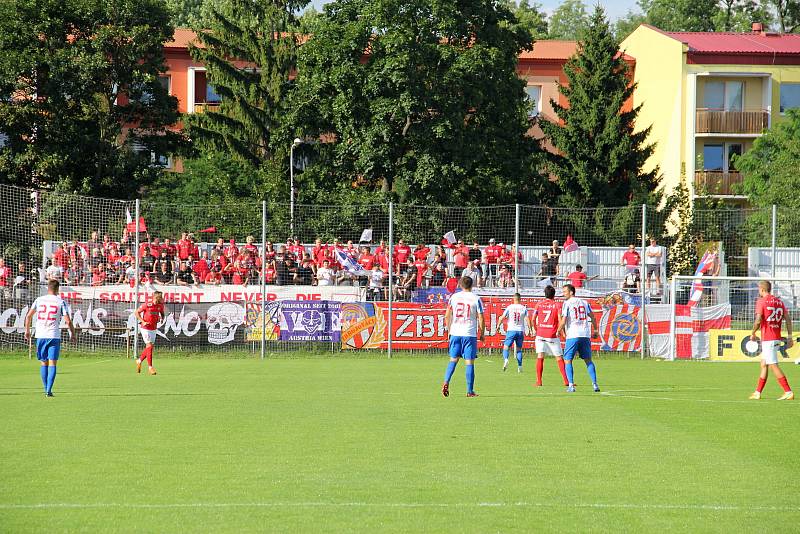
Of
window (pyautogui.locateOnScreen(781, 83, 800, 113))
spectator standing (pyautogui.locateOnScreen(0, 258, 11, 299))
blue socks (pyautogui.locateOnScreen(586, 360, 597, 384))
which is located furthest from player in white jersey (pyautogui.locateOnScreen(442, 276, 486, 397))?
window (pyautogui.locateOnScreen(781, 83, 800, 113))

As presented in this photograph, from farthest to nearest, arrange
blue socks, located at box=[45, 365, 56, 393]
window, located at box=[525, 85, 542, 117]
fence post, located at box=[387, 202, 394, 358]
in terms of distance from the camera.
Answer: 1. window, located at box=[525, 85, 542, 117]
2. fence post, located at box=[387, 202, 394, 358]
3. blue socks, located at box=[45, 365, 56, 393]

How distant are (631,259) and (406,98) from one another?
55.1 ft

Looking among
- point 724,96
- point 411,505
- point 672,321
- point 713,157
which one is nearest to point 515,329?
point 672,321

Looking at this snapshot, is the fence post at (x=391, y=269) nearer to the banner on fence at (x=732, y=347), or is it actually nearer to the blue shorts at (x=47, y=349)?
the banner on fence at (x=732, y=347)

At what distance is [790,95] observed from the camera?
6450 centimetres

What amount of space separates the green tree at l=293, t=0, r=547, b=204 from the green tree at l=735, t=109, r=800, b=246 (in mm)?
12675

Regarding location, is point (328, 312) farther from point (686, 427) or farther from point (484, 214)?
point (686, 427)

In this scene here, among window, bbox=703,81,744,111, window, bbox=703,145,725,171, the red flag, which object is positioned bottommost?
the red flag

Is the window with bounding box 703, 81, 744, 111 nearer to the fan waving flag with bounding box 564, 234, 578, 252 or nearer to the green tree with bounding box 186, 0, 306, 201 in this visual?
the green tree with bounding box 186, 0, 306, 201

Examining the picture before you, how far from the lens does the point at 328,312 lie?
30.2 meters

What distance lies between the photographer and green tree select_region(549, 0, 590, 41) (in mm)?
101938

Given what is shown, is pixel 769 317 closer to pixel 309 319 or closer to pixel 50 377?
pixel 50 377

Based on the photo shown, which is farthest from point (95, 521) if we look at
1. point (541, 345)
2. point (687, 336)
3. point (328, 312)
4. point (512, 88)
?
point (512, 88)

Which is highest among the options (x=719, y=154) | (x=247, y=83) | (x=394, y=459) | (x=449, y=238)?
(x=247, y=83)
